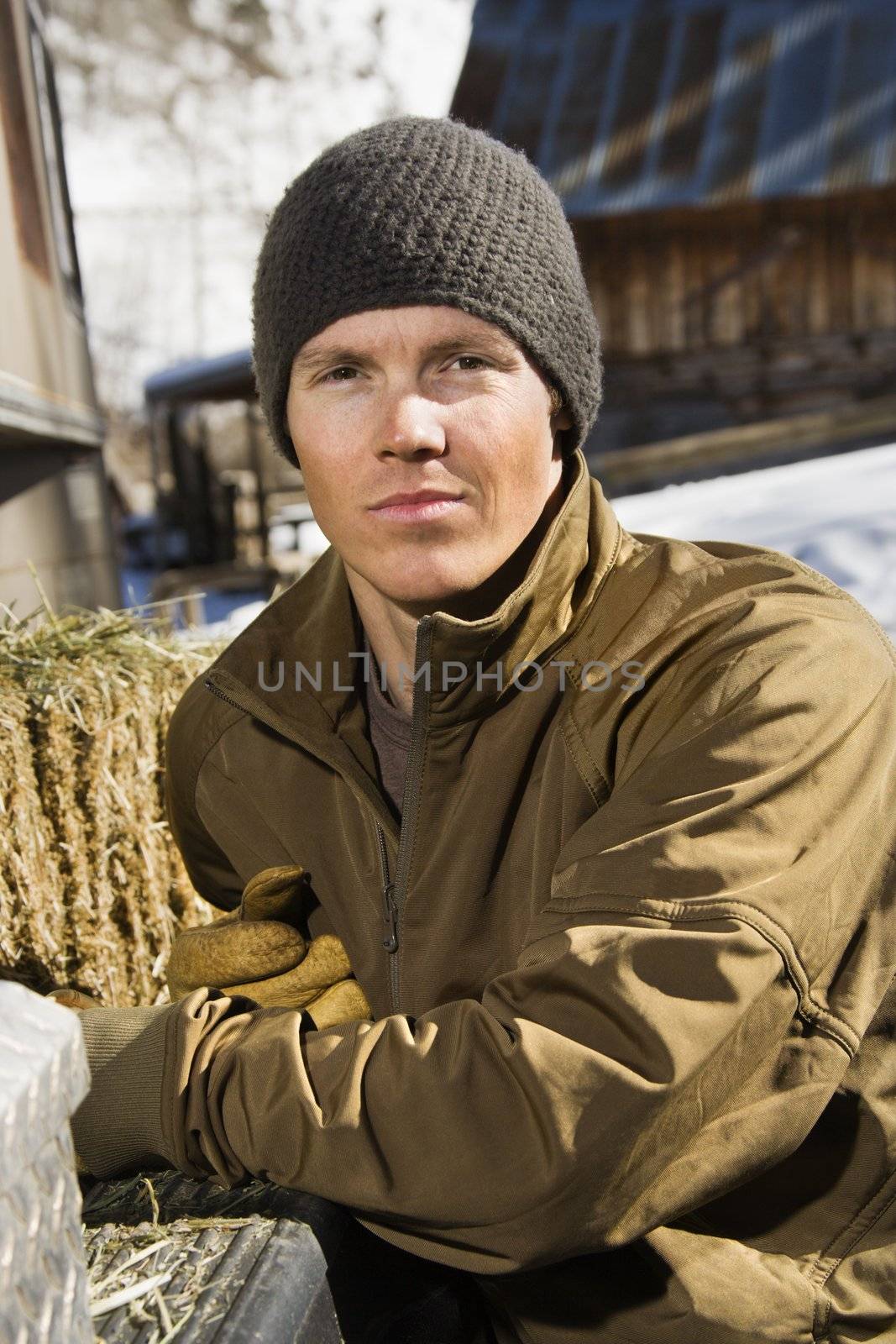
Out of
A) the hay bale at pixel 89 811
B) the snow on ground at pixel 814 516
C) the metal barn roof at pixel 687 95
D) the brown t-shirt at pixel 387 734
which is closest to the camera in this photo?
Answer: the brown t-shirt at pixel 387 734

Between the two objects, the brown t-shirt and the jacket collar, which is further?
the brown t-shirt

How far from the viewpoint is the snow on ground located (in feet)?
14.6

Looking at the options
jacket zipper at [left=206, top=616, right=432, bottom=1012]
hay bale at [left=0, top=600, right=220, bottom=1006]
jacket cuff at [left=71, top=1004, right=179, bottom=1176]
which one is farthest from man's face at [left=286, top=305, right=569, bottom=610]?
hay bale at [left=0, top=600, right=220, bottom=1006]

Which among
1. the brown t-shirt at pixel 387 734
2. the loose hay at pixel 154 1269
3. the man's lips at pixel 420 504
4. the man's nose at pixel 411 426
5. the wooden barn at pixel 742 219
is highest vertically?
the wooden barn at pixel 742 219

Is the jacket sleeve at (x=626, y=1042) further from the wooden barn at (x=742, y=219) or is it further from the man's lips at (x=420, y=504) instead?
the wooden barn at (x=742, y=219)

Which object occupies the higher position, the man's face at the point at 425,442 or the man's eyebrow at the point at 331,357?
the man's eyebrow at the point at 331,357

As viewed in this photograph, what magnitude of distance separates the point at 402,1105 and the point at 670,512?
18.6 feet

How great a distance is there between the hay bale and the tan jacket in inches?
29.3

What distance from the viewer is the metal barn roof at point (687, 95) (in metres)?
12.6

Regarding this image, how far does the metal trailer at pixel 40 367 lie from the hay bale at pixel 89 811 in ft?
4.35

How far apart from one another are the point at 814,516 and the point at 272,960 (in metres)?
4.18

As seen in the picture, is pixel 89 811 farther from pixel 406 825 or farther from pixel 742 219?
pixel 742 219

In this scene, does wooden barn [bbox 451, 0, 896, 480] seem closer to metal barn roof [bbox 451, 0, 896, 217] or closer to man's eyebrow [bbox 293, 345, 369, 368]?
metal barn roof [bbox 451, 0, 896, 217]

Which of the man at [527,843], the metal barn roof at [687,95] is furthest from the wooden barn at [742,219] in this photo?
the man at [527,843]
